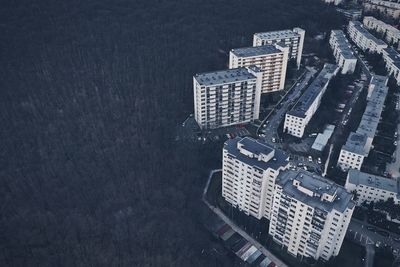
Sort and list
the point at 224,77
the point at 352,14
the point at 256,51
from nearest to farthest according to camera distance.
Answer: the point at 224,77 < the point at 256,51 < the point at 352,14

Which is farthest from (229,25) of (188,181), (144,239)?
(144,239)

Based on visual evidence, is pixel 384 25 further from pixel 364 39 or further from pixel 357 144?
pixel 357 144

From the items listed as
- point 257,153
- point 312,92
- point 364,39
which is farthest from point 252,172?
point 364,39

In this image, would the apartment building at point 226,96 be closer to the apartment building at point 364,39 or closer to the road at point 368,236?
the road at point 368,236

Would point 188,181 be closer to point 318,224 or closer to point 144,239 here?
point 144,239

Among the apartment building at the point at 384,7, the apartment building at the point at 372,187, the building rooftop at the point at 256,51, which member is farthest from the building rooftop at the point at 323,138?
the apartment building at the point at 384,7

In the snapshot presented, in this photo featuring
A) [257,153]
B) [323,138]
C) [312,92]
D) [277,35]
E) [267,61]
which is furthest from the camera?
[277,35]
